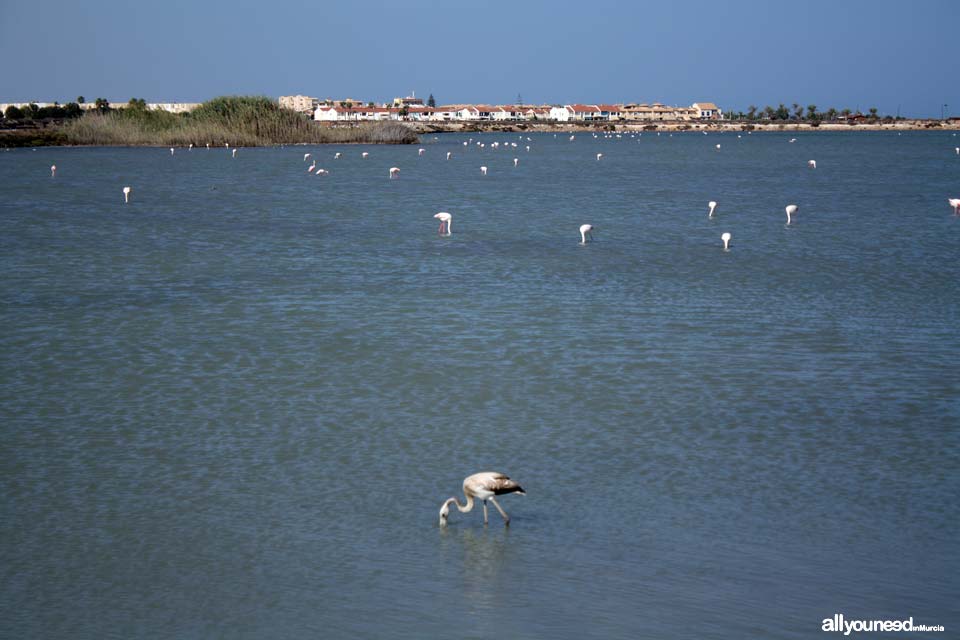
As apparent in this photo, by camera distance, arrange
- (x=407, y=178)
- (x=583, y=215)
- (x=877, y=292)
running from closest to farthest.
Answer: (x=877, y=292) → (x=583, y=215) → (x=407, y=178)

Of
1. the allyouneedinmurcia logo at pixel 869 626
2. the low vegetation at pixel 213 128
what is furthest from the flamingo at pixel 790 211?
the low vegetation at pixel 213 128

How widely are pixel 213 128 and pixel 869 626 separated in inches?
3964

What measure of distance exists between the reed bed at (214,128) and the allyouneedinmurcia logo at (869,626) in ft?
327

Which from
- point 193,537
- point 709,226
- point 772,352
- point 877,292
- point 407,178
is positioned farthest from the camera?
point 407,178

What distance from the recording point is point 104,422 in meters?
14.8

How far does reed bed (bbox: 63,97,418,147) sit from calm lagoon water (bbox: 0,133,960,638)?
7394 centimetres

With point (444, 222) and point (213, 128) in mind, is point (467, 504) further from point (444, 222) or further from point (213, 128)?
point (213, 128)

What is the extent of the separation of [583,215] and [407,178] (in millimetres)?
24976

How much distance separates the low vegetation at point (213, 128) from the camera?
104188 mm

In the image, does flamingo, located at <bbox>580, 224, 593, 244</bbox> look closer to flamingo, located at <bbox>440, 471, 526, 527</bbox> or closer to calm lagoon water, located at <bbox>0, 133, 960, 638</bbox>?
calm lagoon water, located at <bbox>0, 133, 960, 638</bbox>

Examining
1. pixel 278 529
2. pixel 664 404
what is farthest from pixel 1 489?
pixel 664 404

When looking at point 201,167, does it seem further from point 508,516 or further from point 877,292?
point 508,516

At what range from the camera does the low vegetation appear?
104188 millimetres

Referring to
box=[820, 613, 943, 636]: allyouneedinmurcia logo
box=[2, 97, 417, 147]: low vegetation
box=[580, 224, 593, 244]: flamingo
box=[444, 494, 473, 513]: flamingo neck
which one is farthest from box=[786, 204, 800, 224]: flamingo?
box=[2, 97, 417, 147]: low vegetation
